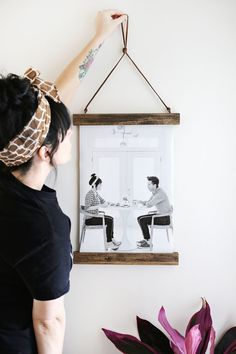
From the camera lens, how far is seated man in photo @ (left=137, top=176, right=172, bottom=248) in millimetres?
1387

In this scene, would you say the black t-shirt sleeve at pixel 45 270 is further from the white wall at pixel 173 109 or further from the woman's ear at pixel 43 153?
the white wall at pixel 173 109

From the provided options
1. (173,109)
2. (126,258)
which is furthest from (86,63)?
(126,258)

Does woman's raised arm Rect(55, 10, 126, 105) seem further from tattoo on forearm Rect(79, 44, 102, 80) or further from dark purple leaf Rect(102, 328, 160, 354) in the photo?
dark purple leaf Rect(102, 328, 160, 354)

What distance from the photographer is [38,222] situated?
2.95 feet

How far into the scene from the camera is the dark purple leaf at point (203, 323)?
1.26m

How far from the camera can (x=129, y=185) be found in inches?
54.7

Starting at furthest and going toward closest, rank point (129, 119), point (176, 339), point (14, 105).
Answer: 1. point (129, 119)
2. point (176, 339)
3. point (14, 105)

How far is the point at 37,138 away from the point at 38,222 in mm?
210

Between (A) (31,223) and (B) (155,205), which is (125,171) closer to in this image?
(B) (155,205)

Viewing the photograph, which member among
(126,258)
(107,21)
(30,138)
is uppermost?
(107,21)

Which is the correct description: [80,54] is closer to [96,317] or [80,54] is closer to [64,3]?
[64,3]

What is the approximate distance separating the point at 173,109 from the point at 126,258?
1.98 ft

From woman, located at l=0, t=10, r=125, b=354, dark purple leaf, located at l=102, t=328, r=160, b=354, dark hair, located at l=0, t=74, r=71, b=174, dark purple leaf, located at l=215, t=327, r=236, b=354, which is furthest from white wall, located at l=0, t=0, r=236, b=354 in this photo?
dark hair, located at l=0, t=74, r=71, b=174

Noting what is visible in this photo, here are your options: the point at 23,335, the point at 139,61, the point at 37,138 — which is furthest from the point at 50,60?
the point at 23,335
